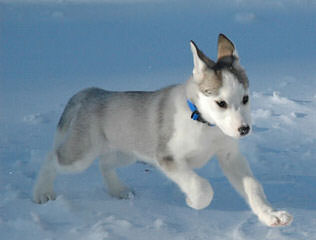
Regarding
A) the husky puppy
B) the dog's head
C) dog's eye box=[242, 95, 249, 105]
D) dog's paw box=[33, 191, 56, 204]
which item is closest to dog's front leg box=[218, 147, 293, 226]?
the husky puppy

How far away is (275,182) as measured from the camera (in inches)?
197

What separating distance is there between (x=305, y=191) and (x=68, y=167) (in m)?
2.03

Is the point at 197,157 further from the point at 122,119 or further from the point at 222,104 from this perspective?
the point at 122,119

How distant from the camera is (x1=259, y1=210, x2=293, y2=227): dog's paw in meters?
3.64

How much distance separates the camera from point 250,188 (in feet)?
13.0

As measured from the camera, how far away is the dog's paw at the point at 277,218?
11.9ft

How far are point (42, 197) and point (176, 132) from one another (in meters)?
1.34

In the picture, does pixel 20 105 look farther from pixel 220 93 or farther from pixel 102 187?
pixel 220 93

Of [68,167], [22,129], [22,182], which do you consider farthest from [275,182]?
[22,129]

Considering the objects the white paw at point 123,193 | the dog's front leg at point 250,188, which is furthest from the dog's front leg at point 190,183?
the white paw at point 123,193

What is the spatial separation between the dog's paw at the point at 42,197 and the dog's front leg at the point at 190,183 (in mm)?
1107

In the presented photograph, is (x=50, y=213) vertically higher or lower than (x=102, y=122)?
lower

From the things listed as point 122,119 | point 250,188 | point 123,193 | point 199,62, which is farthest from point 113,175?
point 199,62

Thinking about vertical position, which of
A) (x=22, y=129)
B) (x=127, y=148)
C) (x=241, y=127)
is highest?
(x=241, y=127)
